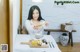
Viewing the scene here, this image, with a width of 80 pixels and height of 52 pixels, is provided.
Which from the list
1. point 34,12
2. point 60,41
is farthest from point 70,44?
point 34,12

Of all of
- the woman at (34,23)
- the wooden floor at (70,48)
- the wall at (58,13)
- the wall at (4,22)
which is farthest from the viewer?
the wall at (58,13)

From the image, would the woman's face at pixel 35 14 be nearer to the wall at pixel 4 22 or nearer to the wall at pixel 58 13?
the wall at pixel 58 13

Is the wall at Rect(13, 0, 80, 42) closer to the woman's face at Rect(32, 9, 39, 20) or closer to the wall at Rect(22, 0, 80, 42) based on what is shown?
the wall at Rect(22, 0, 80, 42)

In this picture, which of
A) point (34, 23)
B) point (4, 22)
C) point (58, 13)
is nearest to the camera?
point (4, 22)

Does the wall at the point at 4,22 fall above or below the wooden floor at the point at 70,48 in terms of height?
above

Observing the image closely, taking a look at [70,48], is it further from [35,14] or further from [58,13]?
[35,14]

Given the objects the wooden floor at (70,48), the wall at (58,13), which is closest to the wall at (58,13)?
the wall at (58,13)

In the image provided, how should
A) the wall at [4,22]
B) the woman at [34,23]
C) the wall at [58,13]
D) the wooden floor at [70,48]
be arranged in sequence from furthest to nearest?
1. the wall at [58,13]
2. the wooden floor at [70,48]
3. the woman at [34,23]
4. the wall at [4,22]

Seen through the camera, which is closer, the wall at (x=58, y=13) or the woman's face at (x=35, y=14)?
the woman's face at (x=35, y=14)

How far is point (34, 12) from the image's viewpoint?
2.68 m

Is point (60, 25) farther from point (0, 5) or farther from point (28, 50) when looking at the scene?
point (0, 5)

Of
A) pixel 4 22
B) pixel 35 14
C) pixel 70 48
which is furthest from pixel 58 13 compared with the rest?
pixel 4 22

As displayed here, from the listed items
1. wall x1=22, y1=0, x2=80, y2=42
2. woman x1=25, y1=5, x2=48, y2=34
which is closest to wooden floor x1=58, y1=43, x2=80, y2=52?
wall x1=22, y1=0, x2=80, y2=42

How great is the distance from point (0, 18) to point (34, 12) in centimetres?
144
